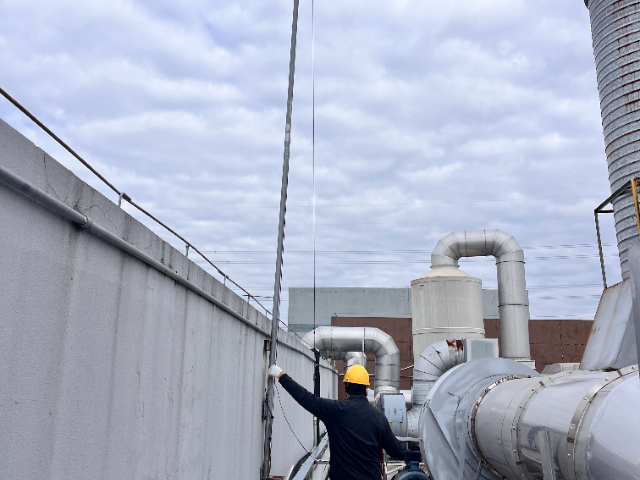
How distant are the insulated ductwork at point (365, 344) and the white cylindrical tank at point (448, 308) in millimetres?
2250

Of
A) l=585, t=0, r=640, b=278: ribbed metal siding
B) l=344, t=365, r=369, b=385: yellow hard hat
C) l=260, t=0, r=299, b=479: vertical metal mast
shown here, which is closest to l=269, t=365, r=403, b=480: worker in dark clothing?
l=344, t=365, r=369, b=385: yellow hard hat

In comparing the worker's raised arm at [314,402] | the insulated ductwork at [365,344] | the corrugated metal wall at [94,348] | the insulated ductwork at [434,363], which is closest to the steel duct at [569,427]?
the worker's raised arm at [314,402]

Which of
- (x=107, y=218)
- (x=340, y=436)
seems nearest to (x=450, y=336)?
(x=340, y=436)

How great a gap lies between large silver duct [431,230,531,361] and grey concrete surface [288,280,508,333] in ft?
58.8

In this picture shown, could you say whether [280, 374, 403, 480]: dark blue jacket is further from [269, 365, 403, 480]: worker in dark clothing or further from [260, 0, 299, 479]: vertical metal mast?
[260, 0, 299, 479]: vertical metal mast

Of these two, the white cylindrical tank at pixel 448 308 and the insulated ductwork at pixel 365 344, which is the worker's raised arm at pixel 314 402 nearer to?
the white cylindrical tank at pixel 448 308

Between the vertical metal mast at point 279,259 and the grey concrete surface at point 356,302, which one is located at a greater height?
the grey concrete surface at point 356,302

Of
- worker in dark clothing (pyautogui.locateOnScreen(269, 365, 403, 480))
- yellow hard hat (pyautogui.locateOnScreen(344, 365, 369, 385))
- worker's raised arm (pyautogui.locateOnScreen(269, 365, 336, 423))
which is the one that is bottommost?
worker in dark clothing (pyautogui.locateOnScreen(269, 365, 403, 480))

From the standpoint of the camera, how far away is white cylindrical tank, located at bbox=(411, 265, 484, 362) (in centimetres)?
1614

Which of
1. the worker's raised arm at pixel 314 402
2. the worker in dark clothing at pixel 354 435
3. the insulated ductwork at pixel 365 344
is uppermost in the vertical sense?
the insulated ductwork at pixel 365 344

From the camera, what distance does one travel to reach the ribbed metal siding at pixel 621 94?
8891 millimetres

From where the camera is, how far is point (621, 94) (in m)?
9.32

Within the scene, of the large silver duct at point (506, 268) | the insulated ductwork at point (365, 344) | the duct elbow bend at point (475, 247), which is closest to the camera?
the large silver duct at point (506, 268)

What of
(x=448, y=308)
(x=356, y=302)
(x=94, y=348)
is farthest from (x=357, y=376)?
(x=356, y=302)
